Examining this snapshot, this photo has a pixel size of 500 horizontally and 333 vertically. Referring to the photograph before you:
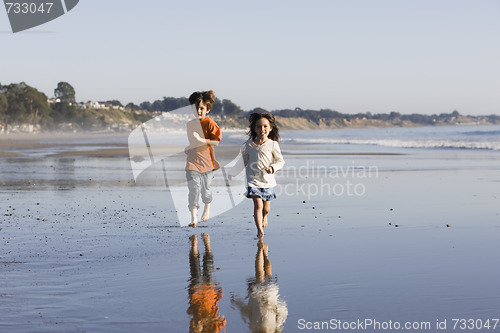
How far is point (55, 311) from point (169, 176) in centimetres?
1235

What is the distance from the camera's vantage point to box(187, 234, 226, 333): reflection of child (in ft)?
13.8

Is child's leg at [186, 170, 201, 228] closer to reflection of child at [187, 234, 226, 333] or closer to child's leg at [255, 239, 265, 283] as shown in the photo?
child's leg at [255, 239, 265, 283]

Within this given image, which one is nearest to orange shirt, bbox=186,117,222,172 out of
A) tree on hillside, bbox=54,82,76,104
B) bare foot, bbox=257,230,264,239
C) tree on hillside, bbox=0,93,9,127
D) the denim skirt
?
the denim skirt

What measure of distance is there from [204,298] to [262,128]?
3.64 meters

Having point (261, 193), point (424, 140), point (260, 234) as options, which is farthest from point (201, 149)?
point (424, 140)

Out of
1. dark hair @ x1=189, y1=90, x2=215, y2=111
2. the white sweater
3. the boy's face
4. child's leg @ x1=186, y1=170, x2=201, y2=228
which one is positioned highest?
dark hair @ x1=189, y1=90, x2=215, y2=111

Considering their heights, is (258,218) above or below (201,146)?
below

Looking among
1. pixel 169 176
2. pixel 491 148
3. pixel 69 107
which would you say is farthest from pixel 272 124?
pixel 69 107

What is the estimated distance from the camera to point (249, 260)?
6.30 meters

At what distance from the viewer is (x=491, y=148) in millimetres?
33438

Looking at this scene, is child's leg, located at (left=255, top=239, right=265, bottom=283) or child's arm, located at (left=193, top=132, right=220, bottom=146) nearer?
child's leg, located at (left=255, top=239, right=265, bottom=283)

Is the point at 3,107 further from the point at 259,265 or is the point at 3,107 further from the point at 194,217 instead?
the point at 259,265

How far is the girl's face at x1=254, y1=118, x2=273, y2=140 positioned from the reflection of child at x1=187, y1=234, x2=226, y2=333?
6.97ft

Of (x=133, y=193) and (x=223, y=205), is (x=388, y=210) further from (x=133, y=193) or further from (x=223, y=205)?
(x=133, y=193)
